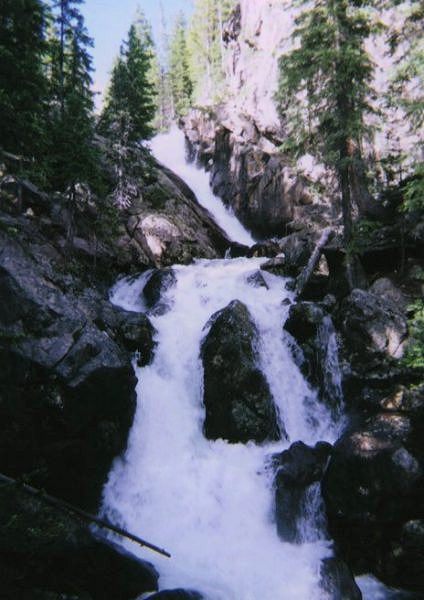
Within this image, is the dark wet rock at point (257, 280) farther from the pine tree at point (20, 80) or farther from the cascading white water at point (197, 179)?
the cascading white water at point (197, 179)

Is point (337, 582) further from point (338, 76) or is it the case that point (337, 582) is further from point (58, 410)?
point (338, 76)

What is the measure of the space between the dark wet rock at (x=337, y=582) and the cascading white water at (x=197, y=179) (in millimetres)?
24502

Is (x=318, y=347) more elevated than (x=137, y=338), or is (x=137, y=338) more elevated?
(x=318, y=347)

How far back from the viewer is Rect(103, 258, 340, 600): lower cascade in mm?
9758

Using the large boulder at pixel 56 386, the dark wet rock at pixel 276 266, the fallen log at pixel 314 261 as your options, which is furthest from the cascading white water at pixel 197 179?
the large boulder at pixel 56 386

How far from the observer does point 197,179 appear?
4003cm

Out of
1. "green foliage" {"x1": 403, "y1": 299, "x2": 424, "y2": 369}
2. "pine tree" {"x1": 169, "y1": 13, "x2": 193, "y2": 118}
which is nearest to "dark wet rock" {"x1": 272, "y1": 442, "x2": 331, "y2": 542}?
"green foliage" {"x1": 403, "y1": 299, "x2": 424, "y2": 369}

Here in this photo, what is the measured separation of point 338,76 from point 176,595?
17700 mm

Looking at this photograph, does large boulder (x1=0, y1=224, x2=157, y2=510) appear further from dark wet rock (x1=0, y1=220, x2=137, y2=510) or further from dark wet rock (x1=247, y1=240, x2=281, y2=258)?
dark wet rock (x1=247, y1=240, x2=281, y2=258)

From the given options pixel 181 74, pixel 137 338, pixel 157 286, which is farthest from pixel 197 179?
pixel 181 74

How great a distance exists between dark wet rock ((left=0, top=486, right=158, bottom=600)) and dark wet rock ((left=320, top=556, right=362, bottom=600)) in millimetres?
3774

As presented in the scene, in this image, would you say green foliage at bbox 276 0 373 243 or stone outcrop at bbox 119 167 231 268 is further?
stone outcrop at bbox 119 167 231 268

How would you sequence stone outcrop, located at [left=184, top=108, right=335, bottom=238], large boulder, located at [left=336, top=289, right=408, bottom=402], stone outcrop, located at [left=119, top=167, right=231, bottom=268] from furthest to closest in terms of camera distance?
stone outcrop, located at [left=184, top=108, right=335, bottom=238]
stone outcrop, located at [left=119, top=167, right=231, bottom=268]
large boulder, located at [left=336, top=289, right=408, bottom=402]

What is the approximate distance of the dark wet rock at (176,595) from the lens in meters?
8.24
